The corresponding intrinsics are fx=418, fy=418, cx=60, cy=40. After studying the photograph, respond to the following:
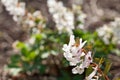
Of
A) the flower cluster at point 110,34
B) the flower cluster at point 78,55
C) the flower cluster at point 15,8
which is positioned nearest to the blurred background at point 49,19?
the flower cluster at point 110,34

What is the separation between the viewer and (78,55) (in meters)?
2.00

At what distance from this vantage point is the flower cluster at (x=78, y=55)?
1.99 metres

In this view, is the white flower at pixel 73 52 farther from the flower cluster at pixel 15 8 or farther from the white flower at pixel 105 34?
the white flower at pixel 105 34

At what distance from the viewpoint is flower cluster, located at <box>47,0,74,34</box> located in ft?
12.7

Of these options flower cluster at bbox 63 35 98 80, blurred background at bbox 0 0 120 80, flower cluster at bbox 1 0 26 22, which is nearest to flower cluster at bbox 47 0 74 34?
flower cluster at bbox 1 0 26 22

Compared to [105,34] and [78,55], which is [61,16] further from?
[78,55]

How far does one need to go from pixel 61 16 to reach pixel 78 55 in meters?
1.93

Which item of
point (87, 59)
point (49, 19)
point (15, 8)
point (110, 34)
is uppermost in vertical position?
point (49, 19)

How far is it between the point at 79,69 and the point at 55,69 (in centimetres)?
244

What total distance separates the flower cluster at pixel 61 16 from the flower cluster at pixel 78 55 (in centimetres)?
186

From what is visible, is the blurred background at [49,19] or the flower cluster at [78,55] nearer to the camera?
the flower cluster at [78,55]

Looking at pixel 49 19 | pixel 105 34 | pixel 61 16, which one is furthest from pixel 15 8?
pixel 49 19

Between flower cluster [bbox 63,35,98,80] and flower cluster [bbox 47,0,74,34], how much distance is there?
1859 millimetres

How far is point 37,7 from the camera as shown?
19.6 ft
